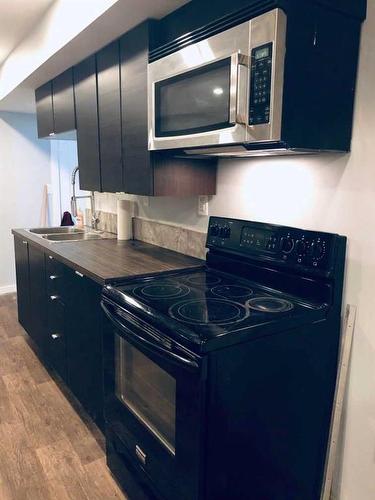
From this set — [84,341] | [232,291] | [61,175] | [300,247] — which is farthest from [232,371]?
[61,175]

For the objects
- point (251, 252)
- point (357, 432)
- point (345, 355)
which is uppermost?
point (251, 252)

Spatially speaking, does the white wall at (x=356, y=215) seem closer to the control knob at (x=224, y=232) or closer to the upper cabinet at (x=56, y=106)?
the control knob at (x=224, y=232)

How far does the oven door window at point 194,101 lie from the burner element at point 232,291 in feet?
2.03

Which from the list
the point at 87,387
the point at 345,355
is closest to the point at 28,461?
the point at 87,387

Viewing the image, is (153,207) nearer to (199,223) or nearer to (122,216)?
(122,216)

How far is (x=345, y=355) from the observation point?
1.44m

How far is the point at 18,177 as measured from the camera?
467 centimetres

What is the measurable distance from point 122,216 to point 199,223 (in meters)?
0.76

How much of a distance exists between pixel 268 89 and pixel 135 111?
99 centimetres

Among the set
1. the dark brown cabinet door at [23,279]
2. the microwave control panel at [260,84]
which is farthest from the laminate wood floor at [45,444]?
the microwave control panel at [260,84]

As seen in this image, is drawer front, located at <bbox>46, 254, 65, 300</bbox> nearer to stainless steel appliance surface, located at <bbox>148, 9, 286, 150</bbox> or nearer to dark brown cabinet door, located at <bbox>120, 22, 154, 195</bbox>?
dark brown cabinet door, located at <bbox>120, 22, 154, 195</bbox>

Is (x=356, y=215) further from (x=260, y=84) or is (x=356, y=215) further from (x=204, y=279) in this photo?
(x=204, y=279)

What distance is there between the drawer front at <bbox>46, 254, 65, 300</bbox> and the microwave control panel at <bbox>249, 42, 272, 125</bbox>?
4.79 ft

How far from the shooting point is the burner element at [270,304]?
4.43ft
